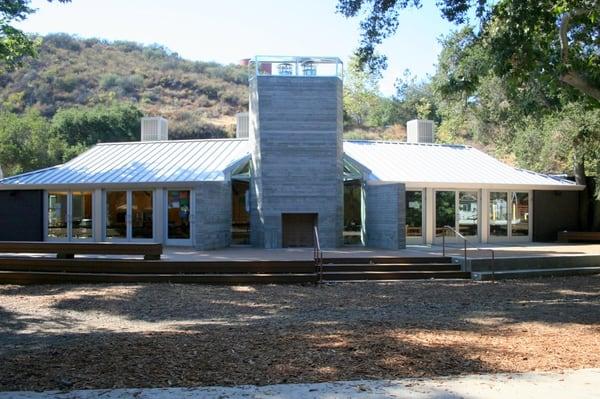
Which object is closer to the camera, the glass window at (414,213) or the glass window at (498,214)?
the glass window at (414,213)

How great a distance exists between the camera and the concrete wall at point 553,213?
23609mm

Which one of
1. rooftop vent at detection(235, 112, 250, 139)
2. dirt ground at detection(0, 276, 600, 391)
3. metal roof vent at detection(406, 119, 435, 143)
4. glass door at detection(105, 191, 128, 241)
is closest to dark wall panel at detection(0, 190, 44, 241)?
glass door at detection(105, 191, 128, 241)

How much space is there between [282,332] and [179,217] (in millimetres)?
13088

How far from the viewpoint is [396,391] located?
4.97 m

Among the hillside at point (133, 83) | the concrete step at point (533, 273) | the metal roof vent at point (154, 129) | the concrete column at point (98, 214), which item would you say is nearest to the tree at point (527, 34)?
the concrete step at point (533, 273)

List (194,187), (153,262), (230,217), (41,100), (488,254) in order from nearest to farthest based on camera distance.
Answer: (153,262), (488,254), (194,187), (230,217), (41,100)

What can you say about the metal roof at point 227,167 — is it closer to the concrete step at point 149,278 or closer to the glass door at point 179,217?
the glass door at point 179,217

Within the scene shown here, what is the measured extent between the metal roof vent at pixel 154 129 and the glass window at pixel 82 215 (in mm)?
6507

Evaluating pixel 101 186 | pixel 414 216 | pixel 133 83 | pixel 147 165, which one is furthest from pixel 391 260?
pixel 133 83

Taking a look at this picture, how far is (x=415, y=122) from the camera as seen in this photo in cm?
2786

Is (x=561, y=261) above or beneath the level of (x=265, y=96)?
beneath

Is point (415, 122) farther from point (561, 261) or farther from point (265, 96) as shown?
point (561, 261)

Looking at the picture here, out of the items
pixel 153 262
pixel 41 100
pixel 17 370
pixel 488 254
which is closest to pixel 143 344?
pixel 17 370

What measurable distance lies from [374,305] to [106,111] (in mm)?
49891
